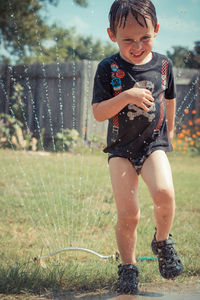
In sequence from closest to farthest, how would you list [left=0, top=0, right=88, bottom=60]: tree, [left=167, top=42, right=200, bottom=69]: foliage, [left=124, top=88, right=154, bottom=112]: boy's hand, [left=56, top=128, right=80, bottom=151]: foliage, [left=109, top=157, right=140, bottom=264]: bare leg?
1. [left=124, top=88, right=154, bottom=112]: boy's hand
2. [left=109, top=157, right=140, bottom=264]: bare leg
3. [left=167, top=42, right=200, bottom=69]: foliage
4. [left=56, top=128, right=80, bottom=151]: foliage
5. [left=0, top=0, right=88, bottom=60]: tree

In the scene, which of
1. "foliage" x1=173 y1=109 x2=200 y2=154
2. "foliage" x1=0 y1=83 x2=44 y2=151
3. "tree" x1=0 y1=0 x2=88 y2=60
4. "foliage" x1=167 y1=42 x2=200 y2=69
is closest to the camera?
"foliage" x1=167 y1=42 x2=200 y2=69

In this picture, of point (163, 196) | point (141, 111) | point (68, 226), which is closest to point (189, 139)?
point (68, 226)

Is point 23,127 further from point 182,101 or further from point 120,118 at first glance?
point 120,118

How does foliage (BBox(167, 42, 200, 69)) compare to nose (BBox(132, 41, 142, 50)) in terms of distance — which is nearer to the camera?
nose (BBox(132, 41, 142, 50))

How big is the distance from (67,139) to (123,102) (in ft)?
17.5

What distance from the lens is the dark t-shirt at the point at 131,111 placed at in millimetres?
1929

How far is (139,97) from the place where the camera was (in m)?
1.76

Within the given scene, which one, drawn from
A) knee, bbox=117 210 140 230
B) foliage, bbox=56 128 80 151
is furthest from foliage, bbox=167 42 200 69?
foliage, bbox=56 128 80 151

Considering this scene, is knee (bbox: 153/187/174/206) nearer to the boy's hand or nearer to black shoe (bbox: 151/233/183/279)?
black shoe (bbox: 151/233/183/279)

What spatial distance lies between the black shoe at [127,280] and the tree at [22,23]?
29.6ft

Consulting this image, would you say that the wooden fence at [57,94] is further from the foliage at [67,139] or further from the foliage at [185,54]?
the foliage at [185,54]

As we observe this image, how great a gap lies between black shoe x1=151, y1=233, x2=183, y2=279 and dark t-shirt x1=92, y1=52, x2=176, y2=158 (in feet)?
1.40

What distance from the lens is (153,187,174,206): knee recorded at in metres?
1.81

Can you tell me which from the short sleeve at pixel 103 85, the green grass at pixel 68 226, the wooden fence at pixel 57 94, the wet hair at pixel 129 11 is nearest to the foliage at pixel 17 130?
the wooden fence at pixel 57 94
